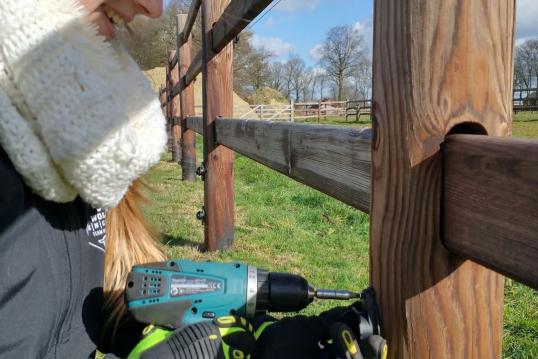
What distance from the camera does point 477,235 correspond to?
0.75 m

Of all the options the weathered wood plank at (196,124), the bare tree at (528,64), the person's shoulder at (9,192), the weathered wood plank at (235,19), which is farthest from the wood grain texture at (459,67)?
the bare tree at (528,64)

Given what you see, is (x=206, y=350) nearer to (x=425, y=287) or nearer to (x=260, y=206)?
(x=425, y=287)

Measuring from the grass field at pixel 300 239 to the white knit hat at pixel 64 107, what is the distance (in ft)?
3.14

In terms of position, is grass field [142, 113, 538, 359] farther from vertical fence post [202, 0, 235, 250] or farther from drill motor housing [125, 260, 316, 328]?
drill motor housing [125, 260, 316, 328]

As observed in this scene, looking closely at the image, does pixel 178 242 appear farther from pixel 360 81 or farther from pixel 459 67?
pixel 360 81

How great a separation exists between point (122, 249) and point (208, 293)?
1.74 ft

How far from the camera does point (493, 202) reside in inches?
27.9

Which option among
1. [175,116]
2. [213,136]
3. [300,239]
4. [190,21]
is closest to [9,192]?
[213,136]

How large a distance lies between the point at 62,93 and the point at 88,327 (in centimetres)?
67

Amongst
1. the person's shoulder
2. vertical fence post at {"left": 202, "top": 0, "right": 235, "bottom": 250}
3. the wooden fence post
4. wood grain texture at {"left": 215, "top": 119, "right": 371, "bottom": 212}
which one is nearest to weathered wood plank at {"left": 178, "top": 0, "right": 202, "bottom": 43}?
vertical fence post at {"left": 202, "top": 0, "right": 235, "bottom": 250}

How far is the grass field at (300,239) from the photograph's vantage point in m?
2.78

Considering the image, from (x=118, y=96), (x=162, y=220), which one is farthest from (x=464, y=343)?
(x=162, y=220)

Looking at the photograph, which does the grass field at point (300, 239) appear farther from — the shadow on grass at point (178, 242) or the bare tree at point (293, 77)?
the bare tree at point (293, 77)

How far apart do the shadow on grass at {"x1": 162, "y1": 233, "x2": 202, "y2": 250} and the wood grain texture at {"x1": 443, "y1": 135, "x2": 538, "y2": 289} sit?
141 inches
